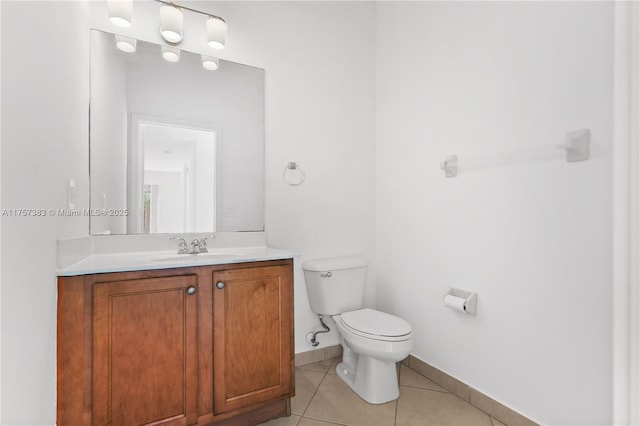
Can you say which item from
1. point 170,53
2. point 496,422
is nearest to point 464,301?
point 496,422

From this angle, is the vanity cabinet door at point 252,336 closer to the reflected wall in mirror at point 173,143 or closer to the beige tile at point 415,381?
the reflected wall in mirror at point 173,143

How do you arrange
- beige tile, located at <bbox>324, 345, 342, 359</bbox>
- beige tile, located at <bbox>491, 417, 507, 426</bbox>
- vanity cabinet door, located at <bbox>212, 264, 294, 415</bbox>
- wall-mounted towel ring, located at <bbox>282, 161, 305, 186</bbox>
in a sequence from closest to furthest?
vanity cabinet door, located at <bbox>212, 264, 294, 415</bbox>
beige tile, located at <bbox>491, 417, 507, 426</bbox>
wall-mounted towel ring, located at <bbox>282, 161, 305, 186</bbox>
beige tile, located at <bbox>324, 345, 342, 359</bbox>

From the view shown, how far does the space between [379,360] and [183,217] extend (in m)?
1.38

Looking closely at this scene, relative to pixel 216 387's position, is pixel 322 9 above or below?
above

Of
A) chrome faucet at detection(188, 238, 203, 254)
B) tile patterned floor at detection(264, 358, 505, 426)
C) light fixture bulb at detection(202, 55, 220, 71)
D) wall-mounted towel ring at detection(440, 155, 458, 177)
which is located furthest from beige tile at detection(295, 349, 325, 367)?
light fixture bulb at detection(202, 55, 220, 71)

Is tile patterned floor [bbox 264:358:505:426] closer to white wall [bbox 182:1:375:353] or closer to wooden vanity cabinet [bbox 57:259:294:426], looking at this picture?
wooden vanity cabinet [bbox 57:259:294:426]

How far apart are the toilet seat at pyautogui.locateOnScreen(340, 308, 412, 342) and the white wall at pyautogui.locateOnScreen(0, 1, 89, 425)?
1.32m

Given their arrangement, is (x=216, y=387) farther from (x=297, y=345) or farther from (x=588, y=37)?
(x=588, y=37)

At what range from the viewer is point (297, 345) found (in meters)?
2.19

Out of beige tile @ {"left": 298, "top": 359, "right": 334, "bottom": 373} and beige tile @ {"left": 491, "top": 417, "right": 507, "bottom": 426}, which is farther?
beige tile @ {"left": 298, "top": 359, "right": 334, "bottom": 373}

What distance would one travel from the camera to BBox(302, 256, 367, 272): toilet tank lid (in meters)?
2.06

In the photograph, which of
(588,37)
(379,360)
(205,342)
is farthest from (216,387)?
(588,37)

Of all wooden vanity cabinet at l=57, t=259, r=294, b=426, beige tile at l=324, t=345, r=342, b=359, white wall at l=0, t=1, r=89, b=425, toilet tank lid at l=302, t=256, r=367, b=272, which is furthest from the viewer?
beige tile at l=324, t=345, r=342, b=359

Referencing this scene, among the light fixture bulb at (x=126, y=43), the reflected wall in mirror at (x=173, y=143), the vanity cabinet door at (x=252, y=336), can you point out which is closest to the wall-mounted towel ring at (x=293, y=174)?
the reflected wall in mirror at (x=173, y=143)
